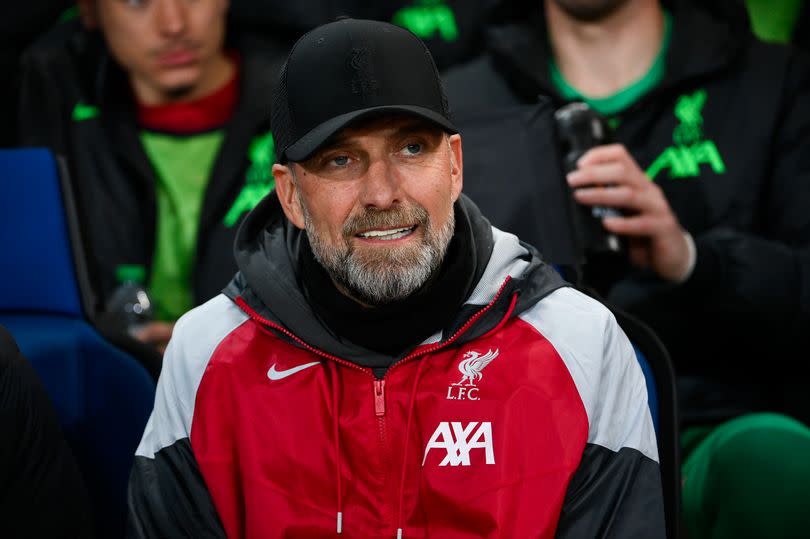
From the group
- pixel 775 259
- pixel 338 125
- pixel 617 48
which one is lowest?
pixel 775 259

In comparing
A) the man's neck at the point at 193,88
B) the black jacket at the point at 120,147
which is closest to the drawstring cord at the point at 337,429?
the black jacket at the point at 120,147

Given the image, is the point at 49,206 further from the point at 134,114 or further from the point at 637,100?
the point at 637,100

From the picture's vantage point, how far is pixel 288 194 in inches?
67.9

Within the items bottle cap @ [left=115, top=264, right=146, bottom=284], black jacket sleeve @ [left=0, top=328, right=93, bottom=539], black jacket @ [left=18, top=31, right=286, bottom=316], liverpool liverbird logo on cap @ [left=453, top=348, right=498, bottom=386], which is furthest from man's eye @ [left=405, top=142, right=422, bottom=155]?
bottle cap @ [left=115, top=264, right=146, bottom=284]

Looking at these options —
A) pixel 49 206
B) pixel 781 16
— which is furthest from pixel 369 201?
pixel 781 16

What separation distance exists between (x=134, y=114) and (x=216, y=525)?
5.14ft

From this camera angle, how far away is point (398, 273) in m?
1.61

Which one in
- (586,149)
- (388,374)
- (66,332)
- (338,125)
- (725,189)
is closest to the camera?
(338,125)

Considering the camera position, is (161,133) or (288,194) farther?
(161,133)

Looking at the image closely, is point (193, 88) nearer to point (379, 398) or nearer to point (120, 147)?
point (120, 147)

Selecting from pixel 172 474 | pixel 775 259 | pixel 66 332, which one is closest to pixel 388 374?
pixel 172 474

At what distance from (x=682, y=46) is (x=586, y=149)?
1.79 feet

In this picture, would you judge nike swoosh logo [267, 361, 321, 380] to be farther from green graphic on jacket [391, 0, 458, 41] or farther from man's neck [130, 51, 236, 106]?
green graphic on jacket [391, 0, 458, 41]

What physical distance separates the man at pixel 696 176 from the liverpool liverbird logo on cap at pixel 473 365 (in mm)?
641
